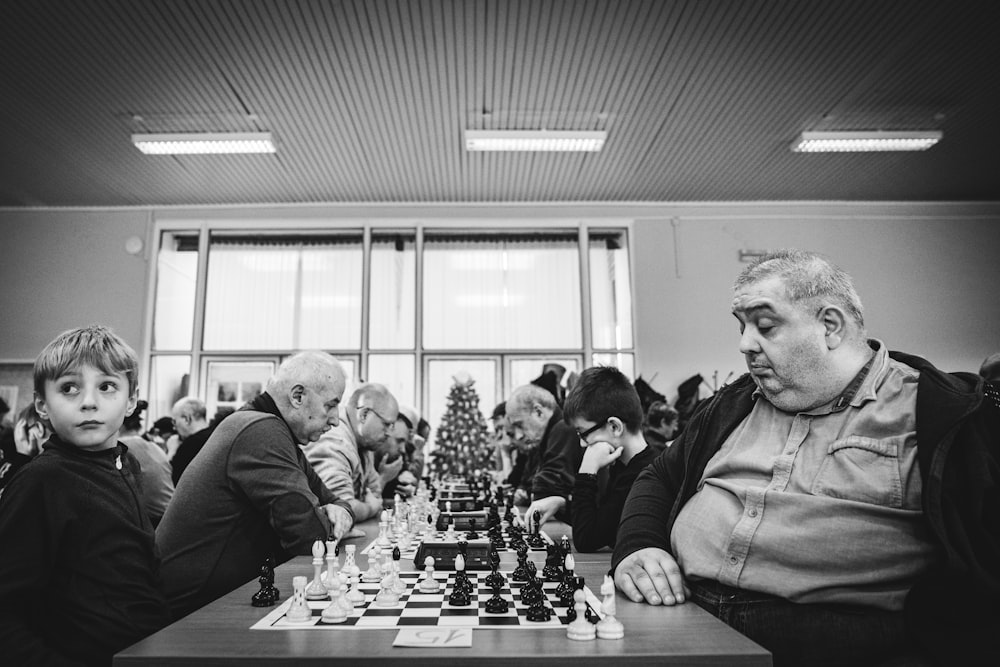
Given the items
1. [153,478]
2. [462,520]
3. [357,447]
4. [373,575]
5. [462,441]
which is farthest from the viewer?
[462,441]

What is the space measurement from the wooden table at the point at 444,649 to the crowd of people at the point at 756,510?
212 mm

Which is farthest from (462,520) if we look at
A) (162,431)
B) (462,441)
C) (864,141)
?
(864,141)

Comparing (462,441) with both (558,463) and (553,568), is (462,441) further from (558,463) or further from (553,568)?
(553,568)

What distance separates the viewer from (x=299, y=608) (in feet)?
4.24

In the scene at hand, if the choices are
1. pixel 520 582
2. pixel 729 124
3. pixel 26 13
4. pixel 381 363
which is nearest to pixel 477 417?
pixel 381 363

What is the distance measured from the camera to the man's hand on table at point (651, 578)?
1.46 meters

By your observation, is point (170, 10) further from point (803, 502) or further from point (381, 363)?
point (803, 502)

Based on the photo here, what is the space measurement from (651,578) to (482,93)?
532 cm

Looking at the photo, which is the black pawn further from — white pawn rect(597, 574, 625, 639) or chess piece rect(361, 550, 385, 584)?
chess piece rect(361, 550, 385, 584)

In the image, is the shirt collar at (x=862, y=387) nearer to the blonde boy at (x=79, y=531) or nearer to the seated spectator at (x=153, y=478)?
the blonde boy at (x=79, y=531)

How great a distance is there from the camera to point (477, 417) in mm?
7570

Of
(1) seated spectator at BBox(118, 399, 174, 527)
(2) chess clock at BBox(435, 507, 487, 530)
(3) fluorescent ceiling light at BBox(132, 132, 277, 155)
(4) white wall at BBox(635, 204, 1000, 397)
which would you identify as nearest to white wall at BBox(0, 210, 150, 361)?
(3) fluorescent ceiling light at BBox(132, 132, 277, 155)

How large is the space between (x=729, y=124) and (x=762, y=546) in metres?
6.01

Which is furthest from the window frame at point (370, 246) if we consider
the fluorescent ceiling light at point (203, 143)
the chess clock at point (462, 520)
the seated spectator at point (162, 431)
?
the chess clock at point (462, 520)
